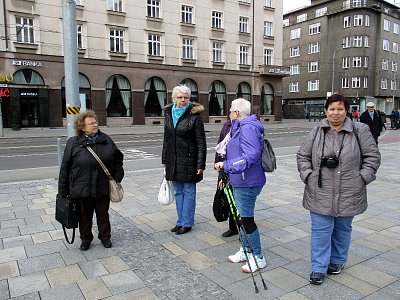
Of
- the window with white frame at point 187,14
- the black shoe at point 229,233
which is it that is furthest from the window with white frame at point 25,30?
the black shoe at point 229,233

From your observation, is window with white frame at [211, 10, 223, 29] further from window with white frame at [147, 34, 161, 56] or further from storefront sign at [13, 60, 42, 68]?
storefront sign at [13, 60, 42, 68]

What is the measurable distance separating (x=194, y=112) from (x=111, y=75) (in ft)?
88.1

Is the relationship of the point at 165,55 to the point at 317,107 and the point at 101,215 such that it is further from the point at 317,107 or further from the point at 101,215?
the point at 101,215

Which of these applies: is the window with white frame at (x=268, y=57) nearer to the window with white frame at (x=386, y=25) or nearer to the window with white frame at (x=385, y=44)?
the window with white frame at (x=385, y=44)

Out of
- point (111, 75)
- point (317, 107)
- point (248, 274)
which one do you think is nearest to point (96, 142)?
point (248, 274)

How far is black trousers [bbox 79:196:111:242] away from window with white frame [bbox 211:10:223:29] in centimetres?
3294

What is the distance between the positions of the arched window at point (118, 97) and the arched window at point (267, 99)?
1541 centimetres

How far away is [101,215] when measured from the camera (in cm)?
462

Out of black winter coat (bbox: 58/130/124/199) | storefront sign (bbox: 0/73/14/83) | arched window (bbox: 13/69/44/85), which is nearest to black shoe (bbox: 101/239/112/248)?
black winter coat (bbox: 58/130/124/199)

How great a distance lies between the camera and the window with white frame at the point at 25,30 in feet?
85.0

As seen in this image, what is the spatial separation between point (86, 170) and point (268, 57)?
37696 mm

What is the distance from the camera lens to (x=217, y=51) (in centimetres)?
3588

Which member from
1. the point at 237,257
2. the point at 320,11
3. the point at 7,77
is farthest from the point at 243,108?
the point at 320,11

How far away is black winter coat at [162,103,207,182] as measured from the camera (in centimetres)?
483
